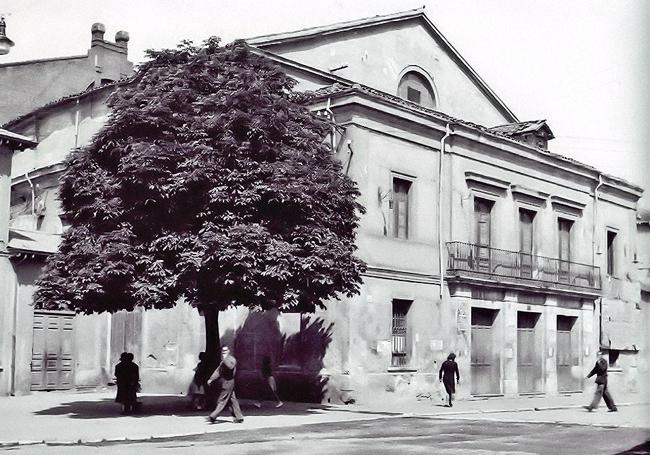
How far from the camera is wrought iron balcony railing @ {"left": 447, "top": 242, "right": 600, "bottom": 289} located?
27297mm

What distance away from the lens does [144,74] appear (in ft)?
65.5

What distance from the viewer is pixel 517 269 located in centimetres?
2961

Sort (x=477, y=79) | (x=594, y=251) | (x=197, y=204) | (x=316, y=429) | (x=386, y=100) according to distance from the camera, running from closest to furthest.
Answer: (x=316, y=429) → (x=197, y=204) → (x=386, y=100) → (x=594, y=251) → (x=477, y=79)

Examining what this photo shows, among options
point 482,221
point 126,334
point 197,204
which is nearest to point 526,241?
point 482,221

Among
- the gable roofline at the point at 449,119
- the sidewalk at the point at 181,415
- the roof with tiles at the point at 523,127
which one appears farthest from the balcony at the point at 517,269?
the roof with tiles at the point at 523,127

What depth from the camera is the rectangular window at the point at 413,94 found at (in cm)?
3222

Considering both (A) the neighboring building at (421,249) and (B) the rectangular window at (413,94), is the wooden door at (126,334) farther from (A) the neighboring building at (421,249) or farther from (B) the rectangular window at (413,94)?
(B) the rectangular window at (413,94)

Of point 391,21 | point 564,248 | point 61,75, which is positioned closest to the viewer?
point 391,21

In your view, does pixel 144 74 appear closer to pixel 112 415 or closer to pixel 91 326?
pixel 112 415

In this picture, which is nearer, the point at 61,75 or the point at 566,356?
the point at 566,356

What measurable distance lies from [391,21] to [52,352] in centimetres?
1572

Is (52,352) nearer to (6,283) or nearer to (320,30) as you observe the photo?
(6,283)

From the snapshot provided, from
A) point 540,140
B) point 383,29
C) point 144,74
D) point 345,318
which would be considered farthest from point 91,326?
point 540,140

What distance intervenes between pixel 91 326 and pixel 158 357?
2.42 m
